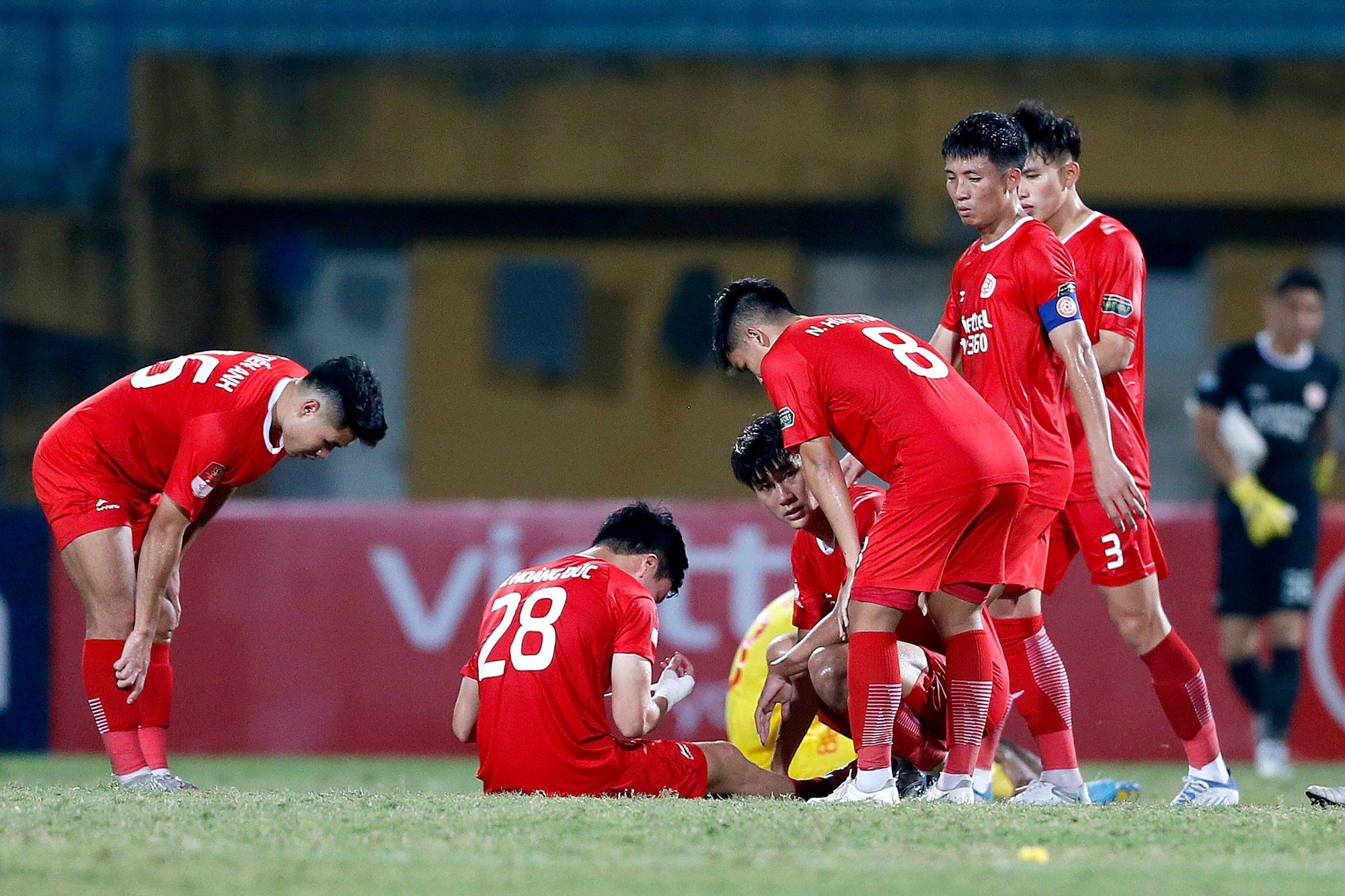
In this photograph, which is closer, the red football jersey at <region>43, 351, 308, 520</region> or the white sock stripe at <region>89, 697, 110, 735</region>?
the red football jersey at <region>43, 351, 308, 520</region>

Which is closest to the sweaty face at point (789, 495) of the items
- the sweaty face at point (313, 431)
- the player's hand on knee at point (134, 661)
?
the sweaty face at point (313, 431)

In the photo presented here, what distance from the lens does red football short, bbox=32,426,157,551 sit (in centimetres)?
500

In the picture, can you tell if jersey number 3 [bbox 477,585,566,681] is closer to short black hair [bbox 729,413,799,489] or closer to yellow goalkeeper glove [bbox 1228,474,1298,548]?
short black hair [bbox 729,413,799,489]

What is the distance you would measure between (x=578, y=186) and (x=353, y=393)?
26.3 ft

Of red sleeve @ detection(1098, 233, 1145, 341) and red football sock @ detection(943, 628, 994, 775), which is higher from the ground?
red sleeve @ detection(1098, 233, 1145, 341)

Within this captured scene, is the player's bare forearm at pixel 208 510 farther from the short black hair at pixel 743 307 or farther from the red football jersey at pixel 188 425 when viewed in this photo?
the short black hair at pixel 743 307

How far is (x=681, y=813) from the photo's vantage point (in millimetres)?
4109

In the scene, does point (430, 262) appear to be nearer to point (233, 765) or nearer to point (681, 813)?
point (233, 765)

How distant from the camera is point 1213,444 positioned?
8.01 meters

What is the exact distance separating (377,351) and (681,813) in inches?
380

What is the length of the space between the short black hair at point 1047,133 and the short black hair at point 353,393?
2095 mm

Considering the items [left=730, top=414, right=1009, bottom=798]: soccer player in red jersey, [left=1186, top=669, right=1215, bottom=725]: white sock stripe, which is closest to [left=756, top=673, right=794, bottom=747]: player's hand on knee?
[left=730, top=414, right=1009, bottom=798]: soccer player in red jersey

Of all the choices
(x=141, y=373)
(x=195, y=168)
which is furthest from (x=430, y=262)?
(x=141, y=373)

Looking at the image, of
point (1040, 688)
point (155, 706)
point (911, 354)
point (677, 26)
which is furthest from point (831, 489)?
point (677, 26)
